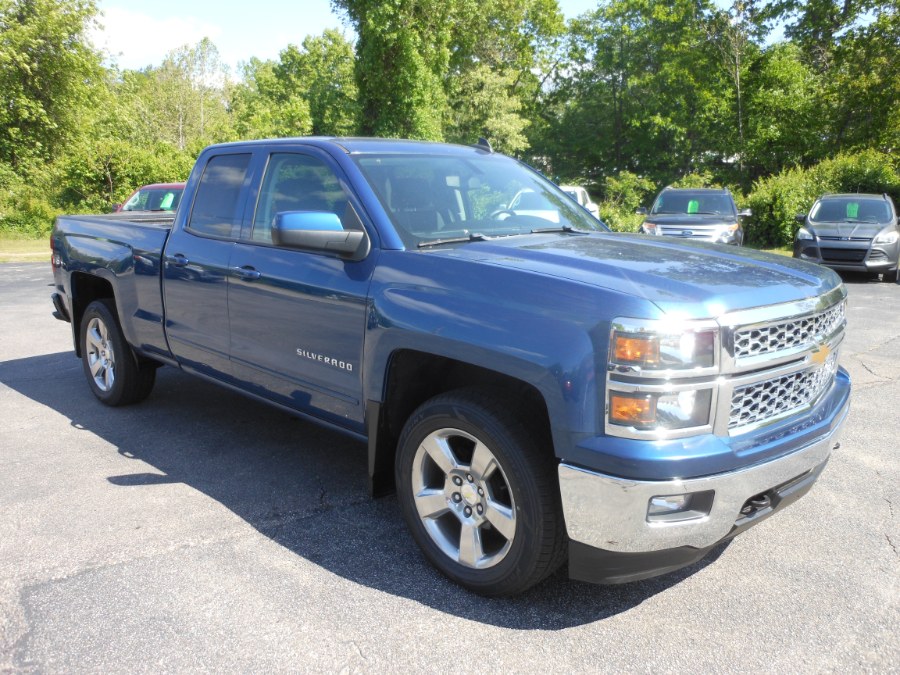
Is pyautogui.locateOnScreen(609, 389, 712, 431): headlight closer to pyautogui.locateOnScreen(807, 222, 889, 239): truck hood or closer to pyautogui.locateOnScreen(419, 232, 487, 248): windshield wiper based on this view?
pyautogui.locateOnScreen(419, 232, 487, 248): windshield wiper

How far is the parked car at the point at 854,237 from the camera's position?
540 inches

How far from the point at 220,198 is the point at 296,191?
0.75m

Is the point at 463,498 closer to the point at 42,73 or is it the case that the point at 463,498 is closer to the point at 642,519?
the point at 642,519

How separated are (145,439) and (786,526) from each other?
402 cm

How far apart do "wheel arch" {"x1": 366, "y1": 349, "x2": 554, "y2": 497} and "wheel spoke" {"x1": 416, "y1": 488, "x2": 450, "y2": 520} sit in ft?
1.12

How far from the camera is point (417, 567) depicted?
3.35m

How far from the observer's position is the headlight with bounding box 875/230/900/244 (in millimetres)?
13734

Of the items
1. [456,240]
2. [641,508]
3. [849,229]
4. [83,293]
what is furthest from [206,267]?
[849,229]

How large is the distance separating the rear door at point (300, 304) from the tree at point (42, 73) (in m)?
27.5

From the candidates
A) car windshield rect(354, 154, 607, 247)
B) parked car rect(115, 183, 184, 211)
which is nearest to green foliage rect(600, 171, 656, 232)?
parked car rect(115, 183, 184, 211)

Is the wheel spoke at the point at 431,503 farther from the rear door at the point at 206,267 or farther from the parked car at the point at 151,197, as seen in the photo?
the parked car at the point at 151,197

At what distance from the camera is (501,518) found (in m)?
2.93

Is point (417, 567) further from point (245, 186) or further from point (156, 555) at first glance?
point (245, 186)

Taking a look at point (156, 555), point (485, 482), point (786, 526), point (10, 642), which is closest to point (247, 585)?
point (156, 555)
